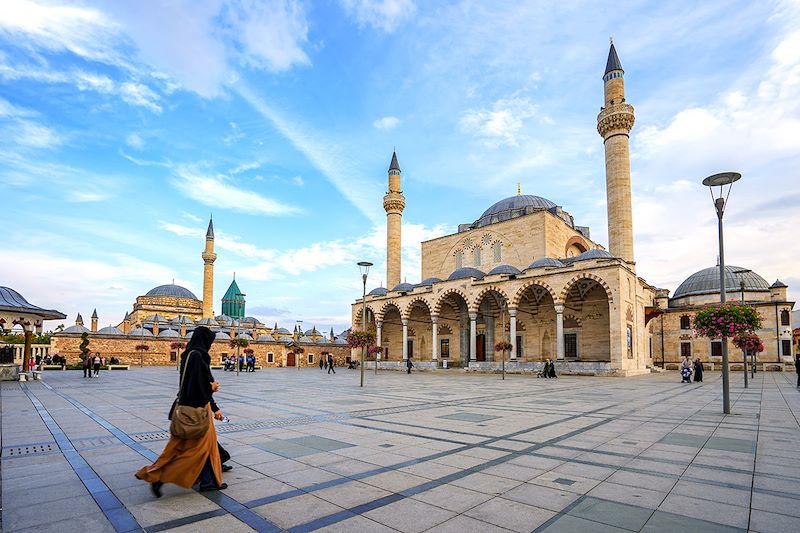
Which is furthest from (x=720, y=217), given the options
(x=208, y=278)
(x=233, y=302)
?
(x=233, y=302)

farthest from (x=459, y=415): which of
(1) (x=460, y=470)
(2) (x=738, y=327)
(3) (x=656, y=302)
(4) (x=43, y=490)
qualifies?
(3) (x=656, y=302)

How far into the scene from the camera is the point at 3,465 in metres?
5.44

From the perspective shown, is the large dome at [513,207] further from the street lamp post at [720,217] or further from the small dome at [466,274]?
the street lamp post at [720,217]

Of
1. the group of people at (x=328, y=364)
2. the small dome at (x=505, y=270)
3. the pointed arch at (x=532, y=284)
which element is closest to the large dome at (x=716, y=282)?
the small dome at (x=505, y=270)

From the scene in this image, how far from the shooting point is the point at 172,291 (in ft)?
219

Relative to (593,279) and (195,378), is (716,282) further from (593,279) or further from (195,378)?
(195,378)

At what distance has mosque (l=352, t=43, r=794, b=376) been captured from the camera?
95.4ft

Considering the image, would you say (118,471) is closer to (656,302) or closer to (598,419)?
(598,419)

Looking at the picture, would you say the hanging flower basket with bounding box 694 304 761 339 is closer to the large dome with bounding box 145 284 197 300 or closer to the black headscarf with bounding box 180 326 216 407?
the black headscarf with bounding box 180 326 216 407

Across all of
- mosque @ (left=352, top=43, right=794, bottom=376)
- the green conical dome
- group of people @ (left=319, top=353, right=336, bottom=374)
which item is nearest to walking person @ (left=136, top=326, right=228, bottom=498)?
→ mosque @ (left=352, top=43, right=794, bottom=376)

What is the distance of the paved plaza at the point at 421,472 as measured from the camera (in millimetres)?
3809

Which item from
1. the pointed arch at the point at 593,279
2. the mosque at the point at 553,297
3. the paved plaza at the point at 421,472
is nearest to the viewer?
the paved plaza at the point at 421,472

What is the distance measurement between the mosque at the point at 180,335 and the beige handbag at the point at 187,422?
32.2 meters

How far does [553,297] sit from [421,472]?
25853 mm
